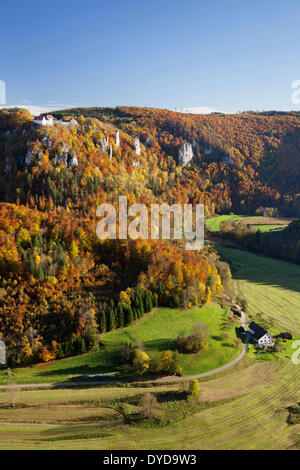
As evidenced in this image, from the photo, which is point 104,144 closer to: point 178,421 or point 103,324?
point 103,324

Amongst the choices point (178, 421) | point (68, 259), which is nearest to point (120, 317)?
point (68, 259)

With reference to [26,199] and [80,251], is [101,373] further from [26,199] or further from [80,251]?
[26,199]

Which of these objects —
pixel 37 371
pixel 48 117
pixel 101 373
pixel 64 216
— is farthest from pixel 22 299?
pixel 48 117

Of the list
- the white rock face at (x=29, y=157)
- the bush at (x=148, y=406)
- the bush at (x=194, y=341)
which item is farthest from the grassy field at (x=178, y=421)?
the white rock face at (x=29, y=157)

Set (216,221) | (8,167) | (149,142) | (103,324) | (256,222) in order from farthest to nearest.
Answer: (149,142)
(216,221)
(256,222)
(8,167)
(103,324)

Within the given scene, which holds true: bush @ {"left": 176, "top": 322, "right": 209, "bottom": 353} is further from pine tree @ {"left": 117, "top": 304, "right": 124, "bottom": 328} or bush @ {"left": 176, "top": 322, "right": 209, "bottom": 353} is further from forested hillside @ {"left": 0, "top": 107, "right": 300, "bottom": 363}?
pine tree @ {"left": 117, "top": 304, "right": 124, "bottom": 328}

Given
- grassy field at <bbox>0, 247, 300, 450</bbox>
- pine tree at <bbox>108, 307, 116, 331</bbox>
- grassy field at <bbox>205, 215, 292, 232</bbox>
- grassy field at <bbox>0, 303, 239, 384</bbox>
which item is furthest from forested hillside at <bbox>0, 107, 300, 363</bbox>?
grassy field at <bbox>205, 215, 292, 232</bbox>
